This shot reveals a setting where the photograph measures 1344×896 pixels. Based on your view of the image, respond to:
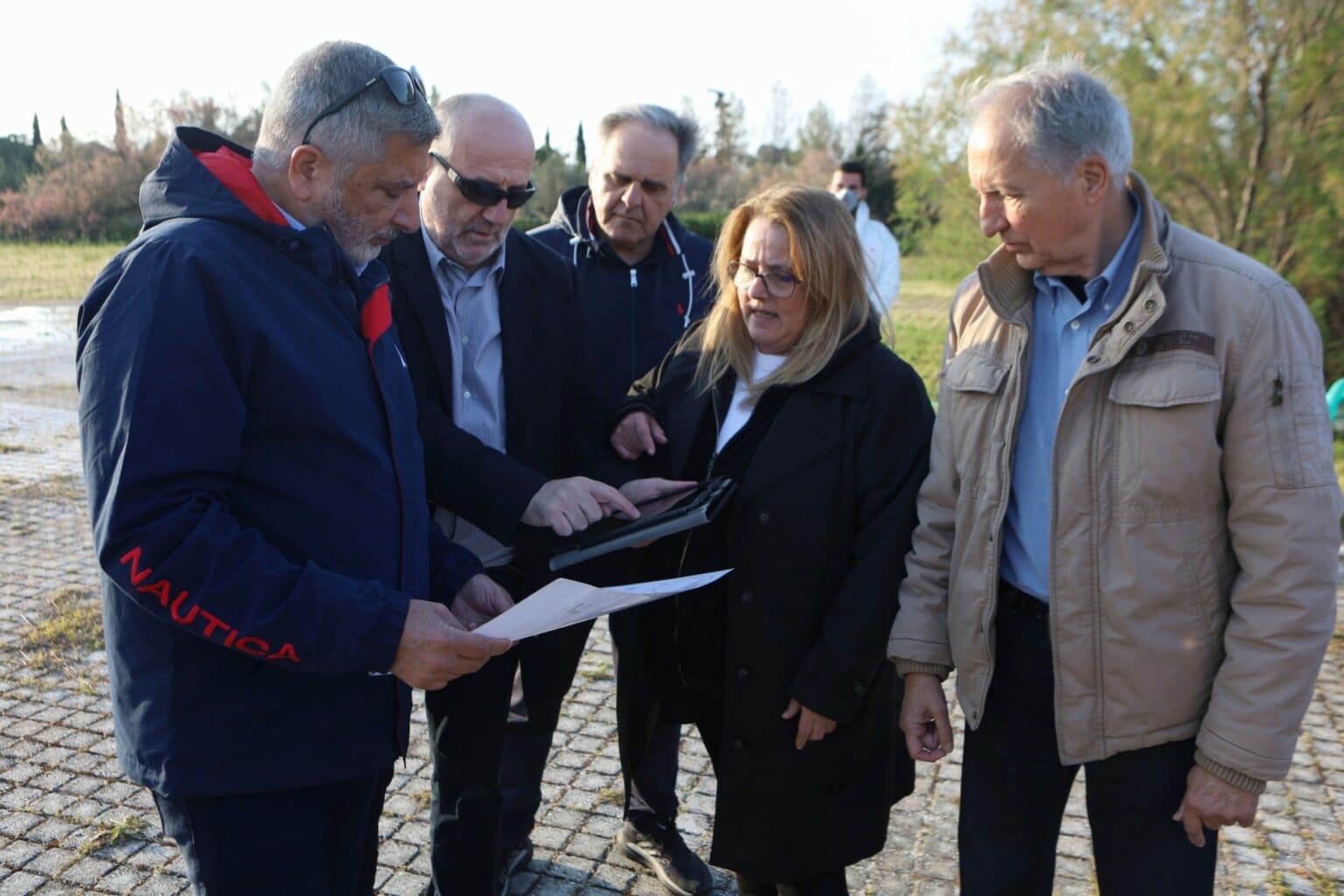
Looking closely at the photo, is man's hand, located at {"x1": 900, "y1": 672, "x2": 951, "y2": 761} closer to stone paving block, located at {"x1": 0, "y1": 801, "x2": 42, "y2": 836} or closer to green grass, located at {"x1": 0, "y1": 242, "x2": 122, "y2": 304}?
stone paving block, located at {"x1": 0, "y1": 801, "x2": 42, "y2": 836}

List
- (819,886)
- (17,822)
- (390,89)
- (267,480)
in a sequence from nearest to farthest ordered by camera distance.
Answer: (267,480), (390,89), (819,886), (17,822)

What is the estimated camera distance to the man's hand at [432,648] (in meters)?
1.95

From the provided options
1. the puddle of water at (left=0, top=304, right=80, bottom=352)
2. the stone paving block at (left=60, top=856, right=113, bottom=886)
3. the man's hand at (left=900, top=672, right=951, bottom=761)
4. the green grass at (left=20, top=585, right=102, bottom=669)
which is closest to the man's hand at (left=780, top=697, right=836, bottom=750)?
the man's hand at (left=900, top=672, right=951, bottom=761)

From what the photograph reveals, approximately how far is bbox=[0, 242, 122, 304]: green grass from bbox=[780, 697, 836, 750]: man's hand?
21.8 metres

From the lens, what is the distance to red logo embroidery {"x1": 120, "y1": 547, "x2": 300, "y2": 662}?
1.74 metres

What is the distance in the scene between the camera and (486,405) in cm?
307

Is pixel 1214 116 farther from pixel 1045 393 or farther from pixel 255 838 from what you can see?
pixel 255 838

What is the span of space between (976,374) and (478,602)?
122 centimetres

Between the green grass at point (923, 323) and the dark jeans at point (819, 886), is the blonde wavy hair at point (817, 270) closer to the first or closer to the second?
the dark jeans at point (819, 886)

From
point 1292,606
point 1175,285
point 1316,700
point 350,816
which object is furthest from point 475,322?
point 1316,700

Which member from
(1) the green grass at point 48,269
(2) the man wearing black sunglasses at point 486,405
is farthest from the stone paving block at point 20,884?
(1) the green grass at point 48,269

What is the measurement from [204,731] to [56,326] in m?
18.4

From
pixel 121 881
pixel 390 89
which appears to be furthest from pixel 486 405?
pixel 121 881

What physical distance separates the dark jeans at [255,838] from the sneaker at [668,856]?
5.35ft
